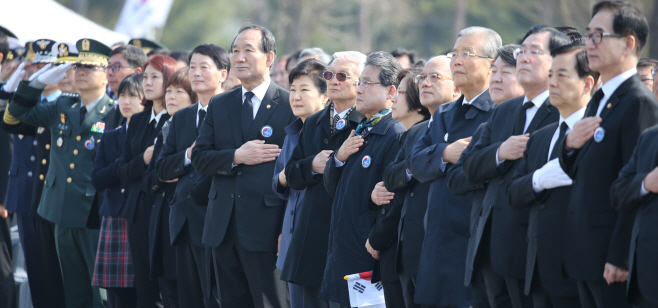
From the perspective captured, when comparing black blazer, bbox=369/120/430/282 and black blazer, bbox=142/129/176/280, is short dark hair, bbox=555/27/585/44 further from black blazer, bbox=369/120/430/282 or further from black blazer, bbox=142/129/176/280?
black blazer, bbox=142/129/176/280

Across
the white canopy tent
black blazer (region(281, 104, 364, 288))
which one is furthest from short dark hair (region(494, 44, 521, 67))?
the white canopy tent

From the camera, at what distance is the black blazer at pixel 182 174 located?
5.75m

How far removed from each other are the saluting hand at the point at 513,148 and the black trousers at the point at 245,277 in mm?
2079

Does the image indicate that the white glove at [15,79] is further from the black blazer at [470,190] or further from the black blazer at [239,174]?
the black blazer at [470,190]

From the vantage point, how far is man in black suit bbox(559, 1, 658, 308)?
3.25 m

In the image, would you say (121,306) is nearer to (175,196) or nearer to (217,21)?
(175,196)

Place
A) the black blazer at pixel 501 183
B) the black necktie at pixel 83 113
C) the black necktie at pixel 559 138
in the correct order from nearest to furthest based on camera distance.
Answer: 1. the black necktie at pixel 559 138
2. the black blazer at pixel 501 183
3. the black necktie at pixel 83 113

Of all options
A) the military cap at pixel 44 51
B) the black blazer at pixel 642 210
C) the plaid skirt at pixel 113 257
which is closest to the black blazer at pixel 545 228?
the black blazer at pixel 642 210

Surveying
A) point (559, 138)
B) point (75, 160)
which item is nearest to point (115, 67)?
point (75, 160)

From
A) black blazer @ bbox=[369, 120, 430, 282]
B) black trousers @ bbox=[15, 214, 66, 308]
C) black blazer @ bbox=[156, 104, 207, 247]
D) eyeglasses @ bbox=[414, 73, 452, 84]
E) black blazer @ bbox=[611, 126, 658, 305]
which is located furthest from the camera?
black trousers @ bbox=[15, 214, 66, 308]

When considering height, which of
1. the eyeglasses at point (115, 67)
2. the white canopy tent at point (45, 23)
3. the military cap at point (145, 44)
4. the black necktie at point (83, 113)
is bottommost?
the black necktie at point (83, 113)

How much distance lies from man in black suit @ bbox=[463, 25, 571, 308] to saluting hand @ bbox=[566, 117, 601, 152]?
1.37 feet

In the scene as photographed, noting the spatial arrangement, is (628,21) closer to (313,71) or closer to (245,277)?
(313,71)

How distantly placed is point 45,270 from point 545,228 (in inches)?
203
